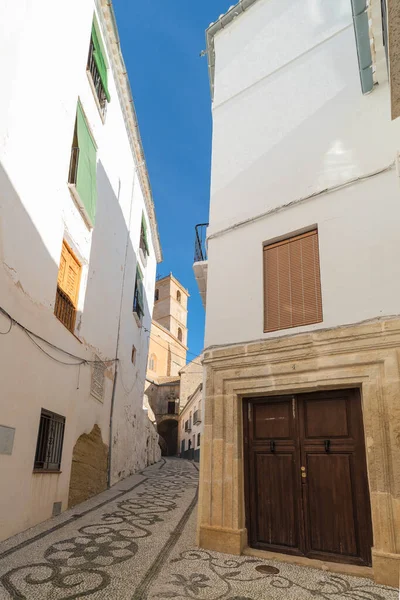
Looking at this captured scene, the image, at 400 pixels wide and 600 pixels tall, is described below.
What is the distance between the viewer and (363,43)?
18.7 ft

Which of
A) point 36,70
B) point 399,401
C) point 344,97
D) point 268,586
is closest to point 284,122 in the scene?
point 344,97

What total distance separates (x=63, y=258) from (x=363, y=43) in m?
5.70

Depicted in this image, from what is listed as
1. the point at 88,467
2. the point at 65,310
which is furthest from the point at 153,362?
the point at 65,310

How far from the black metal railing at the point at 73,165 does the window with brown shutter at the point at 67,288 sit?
1.32 meters

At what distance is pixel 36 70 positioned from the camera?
627 centimetres

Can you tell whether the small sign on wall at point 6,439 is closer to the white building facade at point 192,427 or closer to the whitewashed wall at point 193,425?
the whitewashed wall at point 193,425

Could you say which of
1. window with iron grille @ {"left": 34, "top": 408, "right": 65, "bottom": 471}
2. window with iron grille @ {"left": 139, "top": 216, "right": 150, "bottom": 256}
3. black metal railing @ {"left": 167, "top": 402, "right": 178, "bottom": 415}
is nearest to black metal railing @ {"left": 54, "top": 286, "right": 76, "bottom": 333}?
window with iron grille @ {"left": 34, "top": 408, "right": 65, "bottom": 471}

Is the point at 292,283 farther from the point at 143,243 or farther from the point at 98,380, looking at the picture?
the point at 143,243

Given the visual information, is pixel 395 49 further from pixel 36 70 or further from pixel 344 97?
pixel 36 70

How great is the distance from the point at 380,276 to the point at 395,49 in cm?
259

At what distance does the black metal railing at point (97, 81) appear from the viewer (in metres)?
8.89

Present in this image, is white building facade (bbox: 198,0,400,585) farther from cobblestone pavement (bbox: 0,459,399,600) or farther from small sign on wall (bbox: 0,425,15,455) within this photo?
small sign on wall (bbox: 0,425,15,455)

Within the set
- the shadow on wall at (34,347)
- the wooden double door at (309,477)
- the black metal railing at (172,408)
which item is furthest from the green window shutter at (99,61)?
the black metal railing at (172,408)

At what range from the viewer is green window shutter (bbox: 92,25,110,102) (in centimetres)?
902
